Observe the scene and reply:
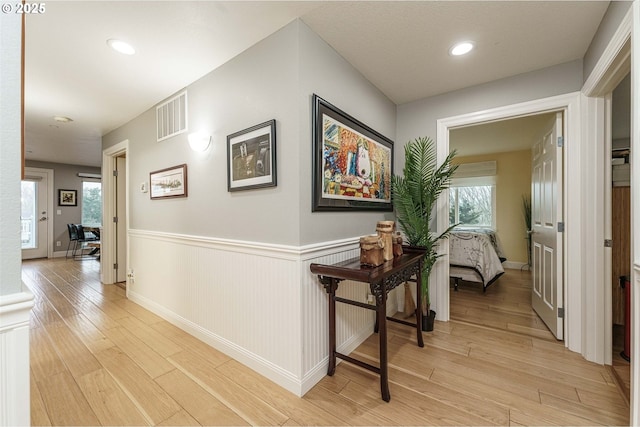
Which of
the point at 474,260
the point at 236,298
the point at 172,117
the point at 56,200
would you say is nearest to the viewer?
the point at 236,298

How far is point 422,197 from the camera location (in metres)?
2.46

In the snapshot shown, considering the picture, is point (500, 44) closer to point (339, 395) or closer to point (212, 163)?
point (212, 163)

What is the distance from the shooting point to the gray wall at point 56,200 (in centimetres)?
650

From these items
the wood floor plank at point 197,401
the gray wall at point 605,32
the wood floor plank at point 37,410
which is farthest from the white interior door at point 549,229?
the wood floor plank at point 37,410

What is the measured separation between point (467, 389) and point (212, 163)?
2466 millimetres

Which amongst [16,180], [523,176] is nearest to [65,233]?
[16,180]

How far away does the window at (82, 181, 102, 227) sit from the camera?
7070 millimetres

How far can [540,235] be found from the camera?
8.97 feet

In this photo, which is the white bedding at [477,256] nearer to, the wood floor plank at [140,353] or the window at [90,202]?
the wood floor plank at [140,353]

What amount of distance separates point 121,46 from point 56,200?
691cm

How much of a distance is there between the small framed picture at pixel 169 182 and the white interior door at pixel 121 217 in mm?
1671

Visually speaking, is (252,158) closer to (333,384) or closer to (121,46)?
(121,46)

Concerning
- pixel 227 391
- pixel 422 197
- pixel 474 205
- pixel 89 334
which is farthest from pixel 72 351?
pixel 474 205

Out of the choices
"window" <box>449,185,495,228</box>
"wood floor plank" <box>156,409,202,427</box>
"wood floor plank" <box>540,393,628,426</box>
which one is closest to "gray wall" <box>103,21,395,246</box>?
"wood floor plank" <box>156,409,202,427</box>
